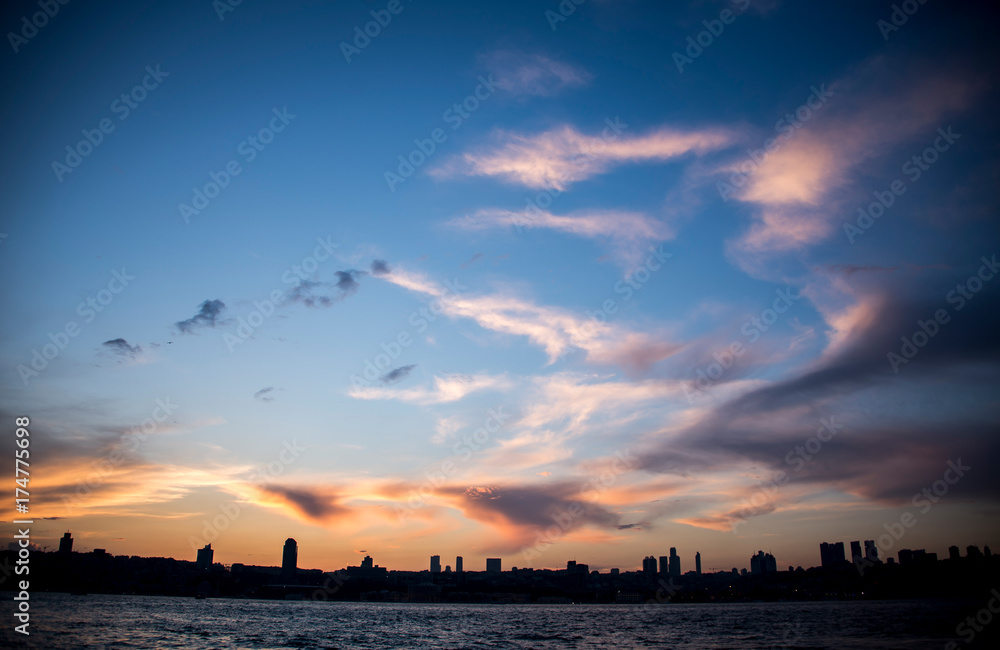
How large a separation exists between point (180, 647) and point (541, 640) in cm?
4591

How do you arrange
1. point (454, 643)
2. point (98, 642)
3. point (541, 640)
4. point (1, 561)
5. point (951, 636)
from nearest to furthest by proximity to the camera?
point (98, 642), point (951, 636), point (454, 643), point (541, 640), point (1, 561)

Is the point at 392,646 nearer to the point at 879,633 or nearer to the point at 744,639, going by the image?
the point at 744,639

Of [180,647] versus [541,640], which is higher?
[180,647]

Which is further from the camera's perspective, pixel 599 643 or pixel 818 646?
pixel 599 643

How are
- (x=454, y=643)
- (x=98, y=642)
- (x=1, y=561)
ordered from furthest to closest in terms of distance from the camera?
(x=1, y=561)
(x=454, y=643)
(x=98, y=642)

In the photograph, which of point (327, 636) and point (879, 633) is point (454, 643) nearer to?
point (327, 636)

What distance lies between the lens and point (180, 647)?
62.0 metres

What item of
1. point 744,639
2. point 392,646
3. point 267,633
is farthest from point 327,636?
point 744,639

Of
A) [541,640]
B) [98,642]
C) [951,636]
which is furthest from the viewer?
[541,640]

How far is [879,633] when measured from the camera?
75750 mm

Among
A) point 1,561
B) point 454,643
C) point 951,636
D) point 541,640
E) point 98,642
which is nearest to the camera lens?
point 98,642

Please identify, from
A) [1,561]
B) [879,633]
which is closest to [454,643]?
[879,633]

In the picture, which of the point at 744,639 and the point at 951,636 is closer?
the point at 951,636

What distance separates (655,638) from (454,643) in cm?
3017
